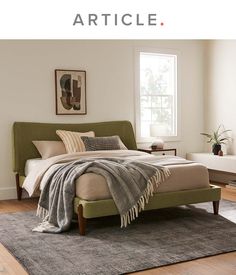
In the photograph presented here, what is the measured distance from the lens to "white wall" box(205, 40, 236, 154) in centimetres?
751

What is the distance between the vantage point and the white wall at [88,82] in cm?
642

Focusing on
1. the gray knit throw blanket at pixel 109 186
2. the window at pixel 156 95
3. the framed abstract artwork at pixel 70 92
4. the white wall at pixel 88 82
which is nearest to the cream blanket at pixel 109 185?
the gray knit throw blanket at pixel 109 186

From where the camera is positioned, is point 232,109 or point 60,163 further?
point 232,109

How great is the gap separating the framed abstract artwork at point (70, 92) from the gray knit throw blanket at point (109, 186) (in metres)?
2.09

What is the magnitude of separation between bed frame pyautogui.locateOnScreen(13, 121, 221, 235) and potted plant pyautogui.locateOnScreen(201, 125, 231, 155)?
4.65ft

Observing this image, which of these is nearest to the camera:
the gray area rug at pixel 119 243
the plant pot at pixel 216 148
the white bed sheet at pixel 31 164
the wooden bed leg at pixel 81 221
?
the gray area rug at pixel 119 243

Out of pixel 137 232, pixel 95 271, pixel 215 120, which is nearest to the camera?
pixel 95 271

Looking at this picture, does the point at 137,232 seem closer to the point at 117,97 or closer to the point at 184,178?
the point at 184,178
